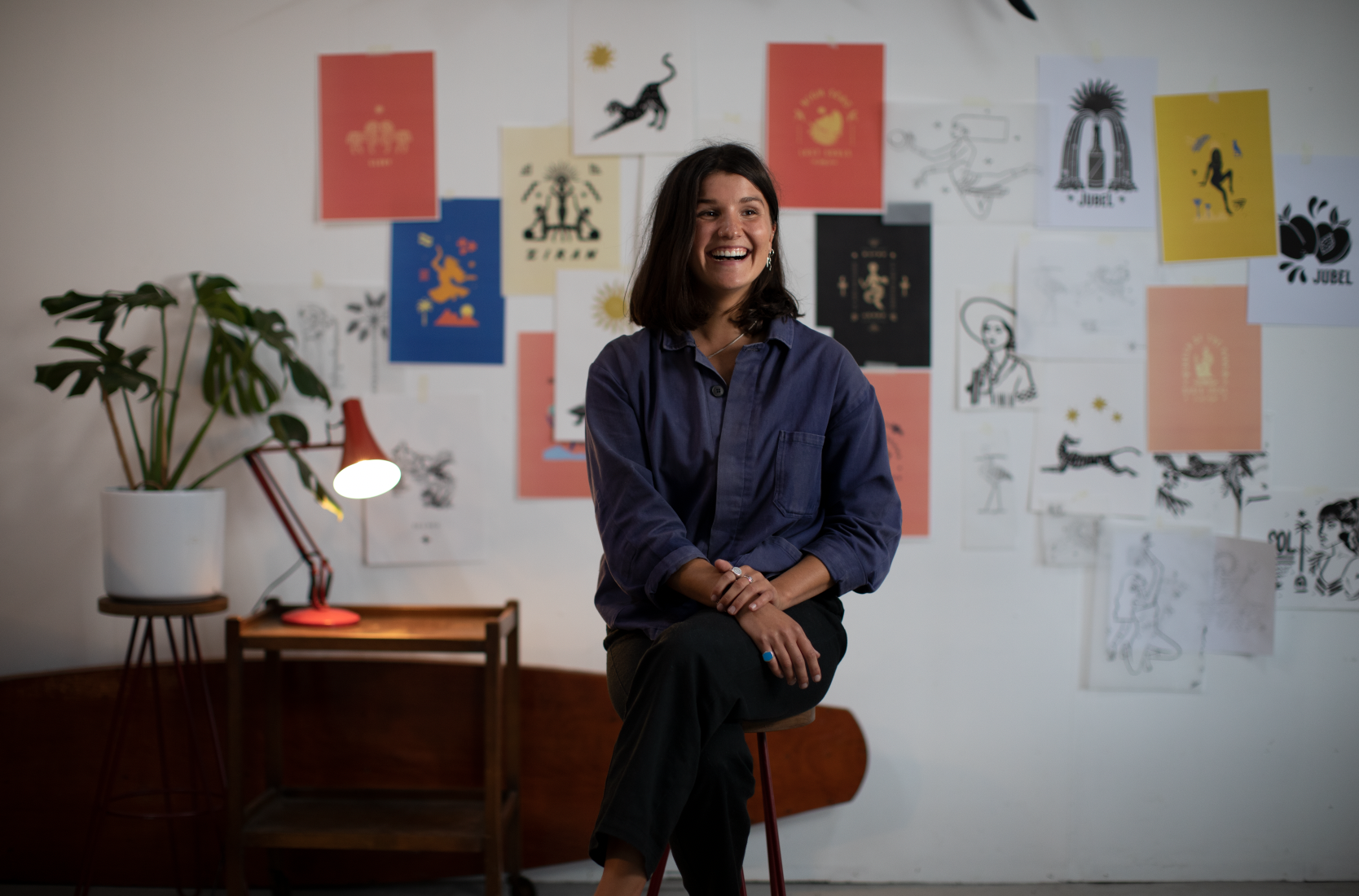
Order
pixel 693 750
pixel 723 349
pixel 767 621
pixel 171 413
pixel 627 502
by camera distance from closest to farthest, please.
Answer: pixel 693 750 < pixel 767 621 < pixel 627 502 < pixel 723 349 < pixel 171 413

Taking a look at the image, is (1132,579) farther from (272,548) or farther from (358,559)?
(272,548)

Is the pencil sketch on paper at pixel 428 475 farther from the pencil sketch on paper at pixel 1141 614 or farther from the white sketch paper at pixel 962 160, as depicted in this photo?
the pencil sketch on paper at pixel 1141 614

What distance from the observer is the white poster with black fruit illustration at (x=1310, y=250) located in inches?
84.4

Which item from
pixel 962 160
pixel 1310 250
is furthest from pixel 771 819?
pixel 1310 250

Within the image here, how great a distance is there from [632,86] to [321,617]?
1.39 meters

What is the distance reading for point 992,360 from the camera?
2.14 m

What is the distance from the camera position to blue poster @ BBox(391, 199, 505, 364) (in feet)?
6.95

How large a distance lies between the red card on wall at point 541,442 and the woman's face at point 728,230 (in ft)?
2.44

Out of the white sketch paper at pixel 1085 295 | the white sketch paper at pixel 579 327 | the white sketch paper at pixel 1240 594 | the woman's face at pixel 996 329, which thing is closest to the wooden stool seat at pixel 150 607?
the white sketch paper at pixel 579 327

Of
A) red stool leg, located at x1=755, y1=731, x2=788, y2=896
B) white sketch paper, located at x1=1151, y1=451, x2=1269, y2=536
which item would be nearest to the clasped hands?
red stool leg, located at x1=755, y1=731, x2=788, y2=896

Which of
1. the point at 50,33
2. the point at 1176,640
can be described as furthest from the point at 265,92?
the point at 1176,640

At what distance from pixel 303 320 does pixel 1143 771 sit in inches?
90.2

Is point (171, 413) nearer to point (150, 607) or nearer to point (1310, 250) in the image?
point (150, 607)

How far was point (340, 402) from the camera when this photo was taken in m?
2.13
